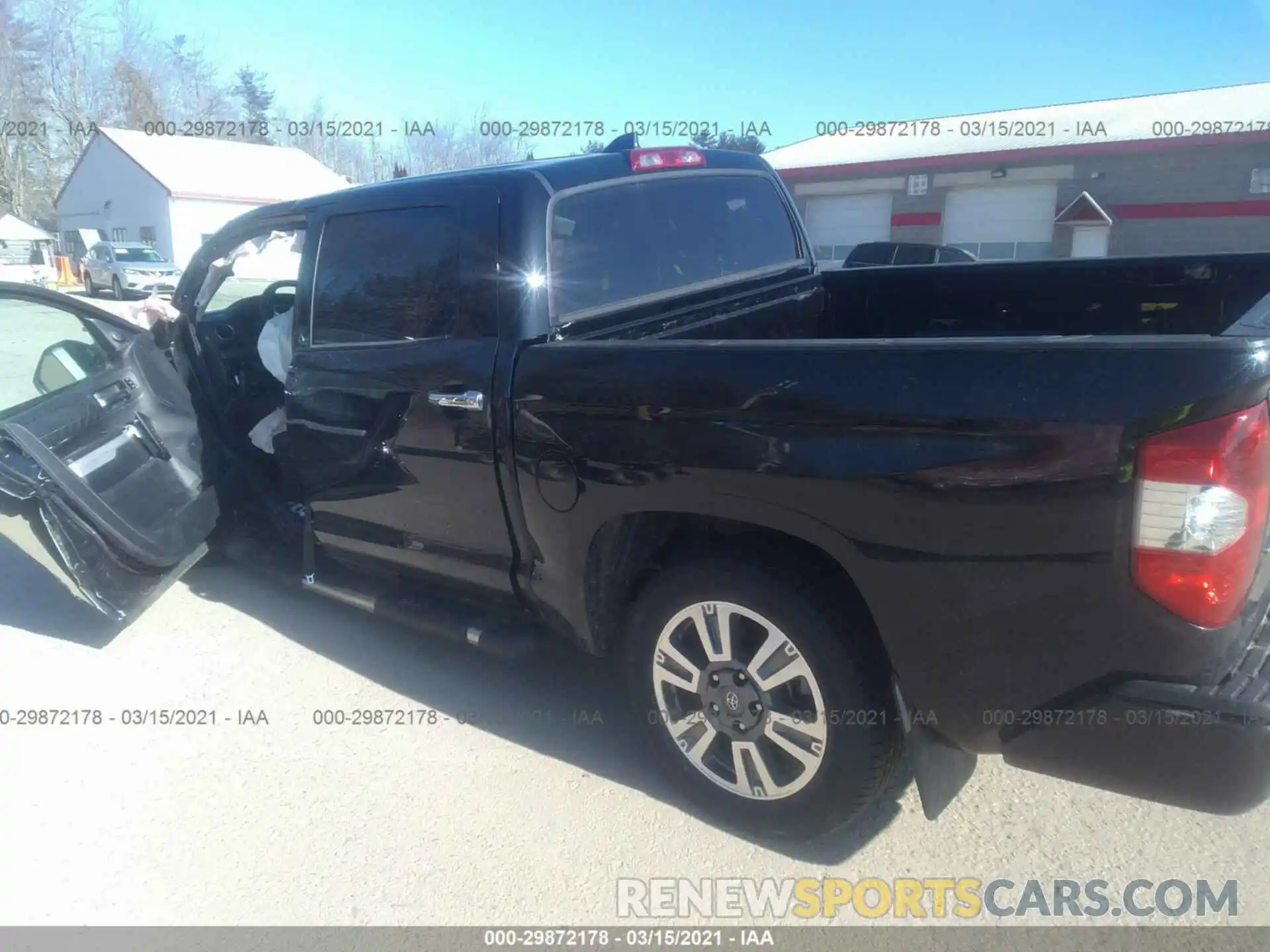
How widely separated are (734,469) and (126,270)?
31.0m

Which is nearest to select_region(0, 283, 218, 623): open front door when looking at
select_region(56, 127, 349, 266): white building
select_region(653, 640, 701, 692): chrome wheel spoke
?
select_region(653, 640, 701, 692): chrome wheel spoke

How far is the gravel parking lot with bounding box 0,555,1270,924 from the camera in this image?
9.07ft

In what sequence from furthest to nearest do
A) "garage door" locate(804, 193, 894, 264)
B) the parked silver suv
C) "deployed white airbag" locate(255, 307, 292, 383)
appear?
the parked silver suv < "garage door" locate(804, 193, 894, 264) < "deployed white airbag" locate(255, 307, 292, 383)

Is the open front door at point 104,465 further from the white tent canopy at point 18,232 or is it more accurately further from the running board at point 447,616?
the white tent canopy at point 18,232

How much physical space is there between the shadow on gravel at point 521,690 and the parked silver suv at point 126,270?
1045 inches

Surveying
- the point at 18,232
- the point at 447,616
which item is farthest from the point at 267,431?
the point at 18,232

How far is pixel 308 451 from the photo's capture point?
13.1 feet

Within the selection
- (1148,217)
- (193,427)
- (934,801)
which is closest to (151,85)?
(1148,217)

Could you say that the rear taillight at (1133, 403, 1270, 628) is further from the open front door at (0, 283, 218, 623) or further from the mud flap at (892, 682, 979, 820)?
the open front door at (0, 283, 218, 623)

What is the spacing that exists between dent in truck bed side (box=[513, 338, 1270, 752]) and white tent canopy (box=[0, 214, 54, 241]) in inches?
2177

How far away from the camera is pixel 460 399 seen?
3205mm

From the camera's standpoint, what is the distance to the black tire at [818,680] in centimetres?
255

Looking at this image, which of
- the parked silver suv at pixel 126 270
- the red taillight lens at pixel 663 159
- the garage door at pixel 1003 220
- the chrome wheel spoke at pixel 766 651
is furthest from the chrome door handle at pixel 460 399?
the parked silver suv at pixel 126 270

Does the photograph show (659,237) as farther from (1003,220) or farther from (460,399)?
(1003,220)
